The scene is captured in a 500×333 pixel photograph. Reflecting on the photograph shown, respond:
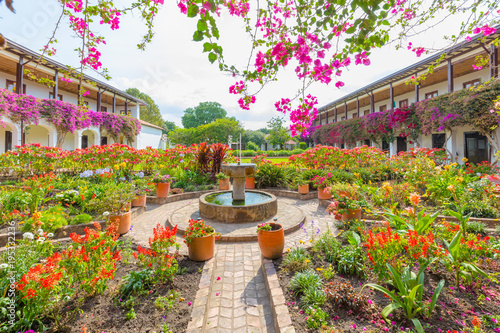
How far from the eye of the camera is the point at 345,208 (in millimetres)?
4320

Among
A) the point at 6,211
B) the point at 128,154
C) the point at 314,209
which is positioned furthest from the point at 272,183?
the point at 6,211

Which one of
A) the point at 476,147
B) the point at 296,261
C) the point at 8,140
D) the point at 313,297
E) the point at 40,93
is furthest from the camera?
the point at 40,93

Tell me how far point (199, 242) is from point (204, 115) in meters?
52.2

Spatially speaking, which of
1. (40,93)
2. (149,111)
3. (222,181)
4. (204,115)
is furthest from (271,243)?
(204,115)

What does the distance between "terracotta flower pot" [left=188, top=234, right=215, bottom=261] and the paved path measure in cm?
14

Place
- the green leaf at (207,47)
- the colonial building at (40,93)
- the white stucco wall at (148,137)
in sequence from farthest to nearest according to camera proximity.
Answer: the white stucco wall at (148,137), the colonial building at (40,93), the green leaf at (207,47)

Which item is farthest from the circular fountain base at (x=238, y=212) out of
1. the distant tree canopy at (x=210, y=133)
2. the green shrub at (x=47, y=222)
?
the distant tree canopy at (x=210, y=133)

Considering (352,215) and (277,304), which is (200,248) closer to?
(277,304)

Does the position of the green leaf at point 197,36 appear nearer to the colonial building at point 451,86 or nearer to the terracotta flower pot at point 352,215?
the terracotta flower pot at point 352,215

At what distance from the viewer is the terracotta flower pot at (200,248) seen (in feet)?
10.4

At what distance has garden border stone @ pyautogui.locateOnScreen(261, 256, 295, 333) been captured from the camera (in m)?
1.94

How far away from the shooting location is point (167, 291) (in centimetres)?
246

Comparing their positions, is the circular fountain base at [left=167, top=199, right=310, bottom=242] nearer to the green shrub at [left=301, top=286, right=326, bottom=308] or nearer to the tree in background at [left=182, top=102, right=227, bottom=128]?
the green shrub at [left=301, top=286, right=326, bottom=308]

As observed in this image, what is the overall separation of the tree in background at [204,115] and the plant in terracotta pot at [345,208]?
166 ft
